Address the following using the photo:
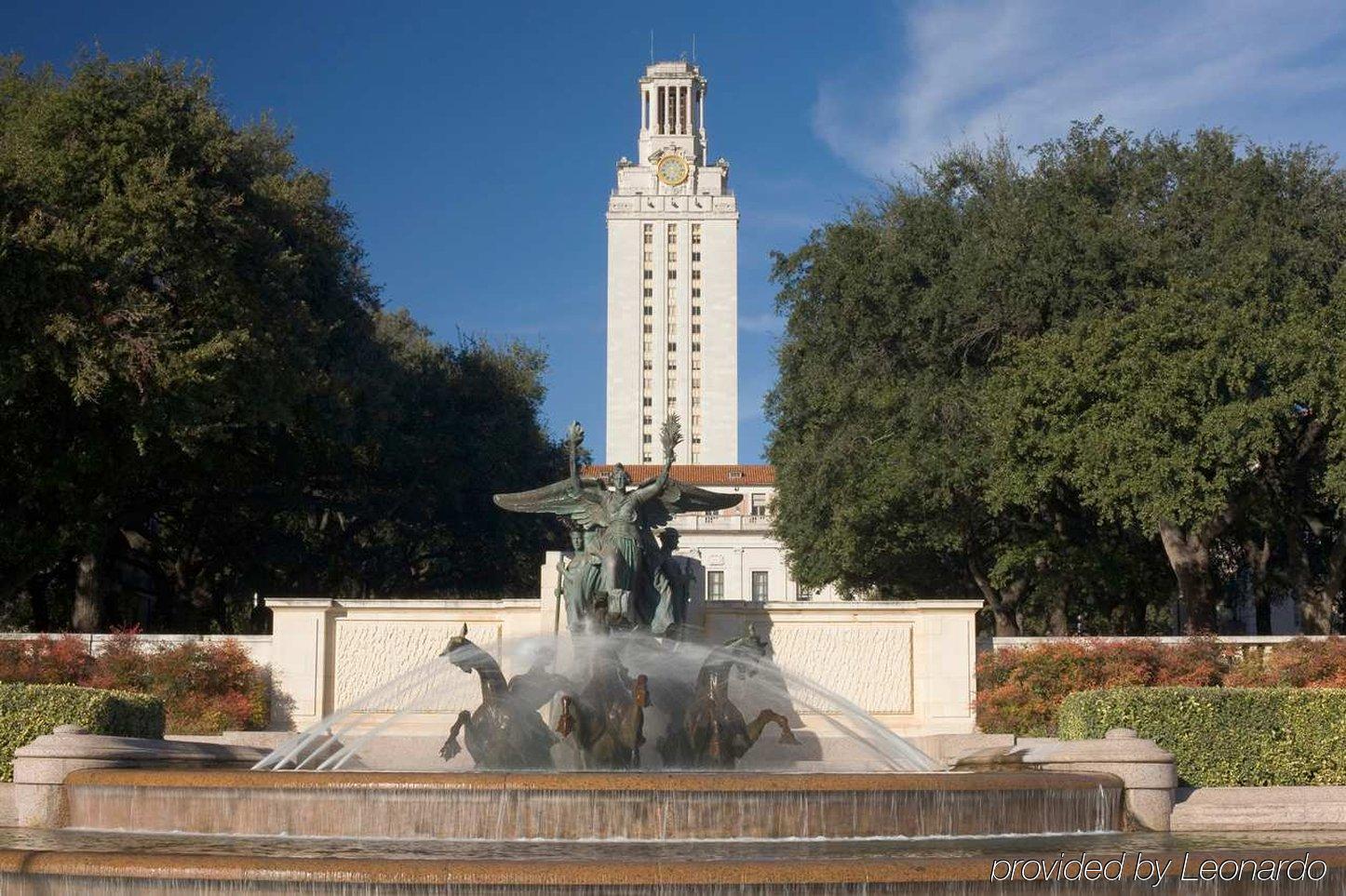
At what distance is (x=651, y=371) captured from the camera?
14300 centimetres

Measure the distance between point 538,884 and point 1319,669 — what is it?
66.0ft

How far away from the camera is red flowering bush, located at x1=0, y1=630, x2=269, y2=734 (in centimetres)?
2673

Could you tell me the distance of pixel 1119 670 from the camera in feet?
89.5

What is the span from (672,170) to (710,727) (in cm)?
13004

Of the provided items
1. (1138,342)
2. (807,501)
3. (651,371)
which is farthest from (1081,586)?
(651,371)

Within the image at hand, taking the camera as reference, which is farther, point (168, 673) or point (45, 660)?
point (168, 673)

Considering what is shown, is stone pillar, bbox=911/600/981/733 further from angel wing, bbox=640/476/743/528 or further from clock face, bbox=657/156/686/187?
clock face, bbox=657/156/686/187

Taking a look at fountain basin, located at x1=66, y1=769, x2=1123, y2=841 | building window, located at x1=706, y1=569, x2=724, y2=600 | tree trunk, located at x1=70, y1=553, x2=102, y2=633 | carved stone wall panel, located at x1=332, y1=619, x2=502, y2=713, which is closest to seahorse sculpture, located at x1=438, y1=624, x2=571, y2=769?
fountain basin, located at x1=66, y1=769, x2=1123, y2=841

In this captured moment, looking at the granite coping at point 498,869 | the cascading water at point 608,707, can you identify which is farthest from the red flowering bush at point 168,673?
the granite coping at point 498,869

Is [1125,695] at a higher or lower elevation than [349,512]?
lower

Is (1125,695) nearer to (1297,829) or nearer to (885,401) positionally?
(1297,829)

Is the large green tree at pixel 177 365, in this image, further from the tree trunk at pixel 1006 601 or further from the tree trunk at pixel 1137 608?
the tree trunk at pixel 1137 608

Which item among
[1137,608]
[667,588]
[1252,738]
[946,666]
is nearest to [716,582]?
[1137,608]

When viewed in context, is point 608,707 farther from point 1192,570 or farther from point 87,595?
point 87,595
